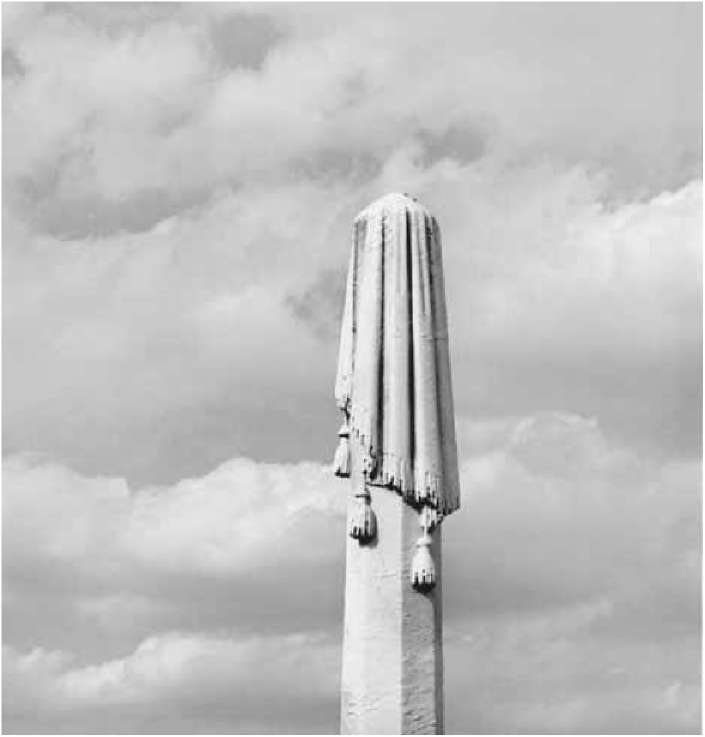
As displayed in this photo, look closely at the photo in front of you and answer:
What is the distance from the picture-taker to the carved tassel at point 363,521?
1836 cm

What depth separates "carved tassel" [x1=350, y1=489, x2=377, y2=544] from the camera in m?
18.4

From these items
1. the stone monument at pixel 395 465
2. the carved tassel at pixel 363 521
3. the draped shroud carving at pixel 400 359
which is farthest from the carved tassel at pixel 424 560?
the carved tassel at pixel 363 521

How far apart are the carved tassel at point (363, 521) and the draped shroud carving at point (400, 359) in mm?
251

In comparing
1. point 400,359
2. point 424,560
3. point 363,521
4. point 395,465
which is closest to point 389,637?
point 424,560

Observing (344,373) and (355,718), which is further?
(344,373)

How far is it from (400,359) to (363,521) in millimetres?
2004

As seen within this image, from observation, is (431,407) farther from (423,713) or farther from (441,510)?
(423,713)

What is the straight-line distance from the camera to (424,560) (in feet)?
60.0

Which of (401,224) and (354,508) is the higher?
(401,224)

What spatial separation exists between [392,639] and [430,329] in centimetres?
376

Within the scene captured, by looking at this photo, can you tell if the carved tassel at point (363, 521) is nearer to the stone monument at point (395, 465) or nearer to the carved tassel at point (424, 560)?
the stone monument at point (395, 465)

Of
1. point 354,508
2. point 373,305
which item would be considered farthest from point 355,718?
point 373,305

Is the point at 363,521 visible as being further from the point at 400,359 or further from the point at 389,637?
the point at 400,359

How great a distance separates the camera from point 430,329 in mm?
19094
